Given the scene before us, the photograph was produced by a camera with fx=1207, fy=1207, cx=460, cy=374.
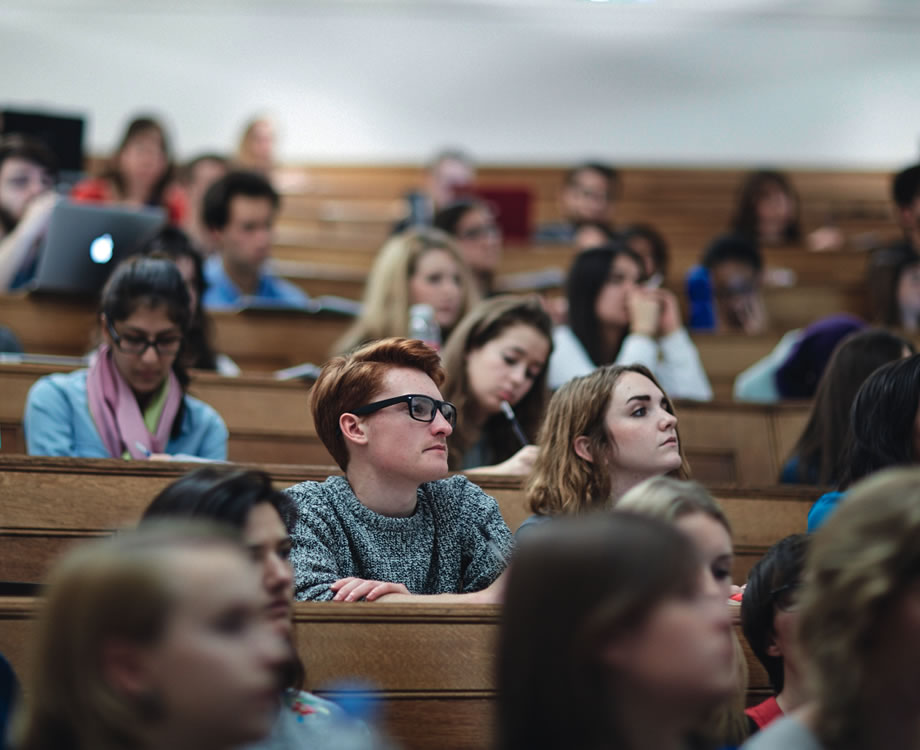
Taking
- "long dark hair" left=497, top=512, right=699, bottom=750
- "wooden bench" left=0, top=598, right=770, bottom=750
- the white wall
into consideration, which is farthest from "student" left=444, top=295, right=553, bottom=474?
the white wall

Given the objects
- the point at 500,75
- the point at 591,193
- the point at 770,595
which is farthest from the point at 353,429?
the point at 500,75

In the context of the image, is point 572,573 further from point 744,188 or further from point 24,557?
point 744,188

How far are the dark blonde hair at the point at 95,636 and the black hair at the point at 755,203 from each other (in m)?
3.74

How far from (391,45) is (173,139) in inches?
42.2

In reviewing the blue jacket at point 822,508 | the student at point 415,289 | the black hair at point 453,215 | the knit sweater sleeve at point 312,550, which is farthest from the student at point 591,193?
the knit sweater sleeve at point 312,550

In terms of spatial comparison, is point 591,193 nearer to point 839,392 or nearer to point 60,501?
point 839,392

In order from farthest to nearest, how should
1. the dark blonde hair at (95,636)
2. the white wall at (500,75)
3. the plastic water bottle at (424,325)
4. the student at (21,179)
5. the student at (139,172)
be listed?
the white wall at (500,75) < the student at (139,172) < the student at (21,179) < the plastic water bottle at (424,325) < the dark blonde hair at (95,636)

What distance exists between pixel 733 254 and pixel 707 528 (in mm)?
2452

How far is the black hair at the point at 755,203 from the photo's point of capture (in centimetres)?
434

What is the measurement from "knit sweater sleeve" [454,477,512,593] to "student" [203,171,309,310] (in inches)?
63.6

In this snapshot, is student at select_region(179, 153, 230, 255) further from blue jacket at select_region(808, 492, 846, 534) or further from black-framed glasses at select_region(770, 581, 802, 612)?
black-framed glasses at select_region(770, 581, 802, 612)

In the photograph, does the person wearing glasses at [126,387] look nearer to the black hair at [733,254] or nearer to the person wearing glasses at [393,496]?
the person wearing glasses at [393,496]

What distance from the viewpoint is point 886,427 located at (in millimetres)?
1645

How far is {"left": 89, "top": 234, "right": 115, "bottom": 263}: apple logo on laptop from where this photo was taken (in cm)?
264
